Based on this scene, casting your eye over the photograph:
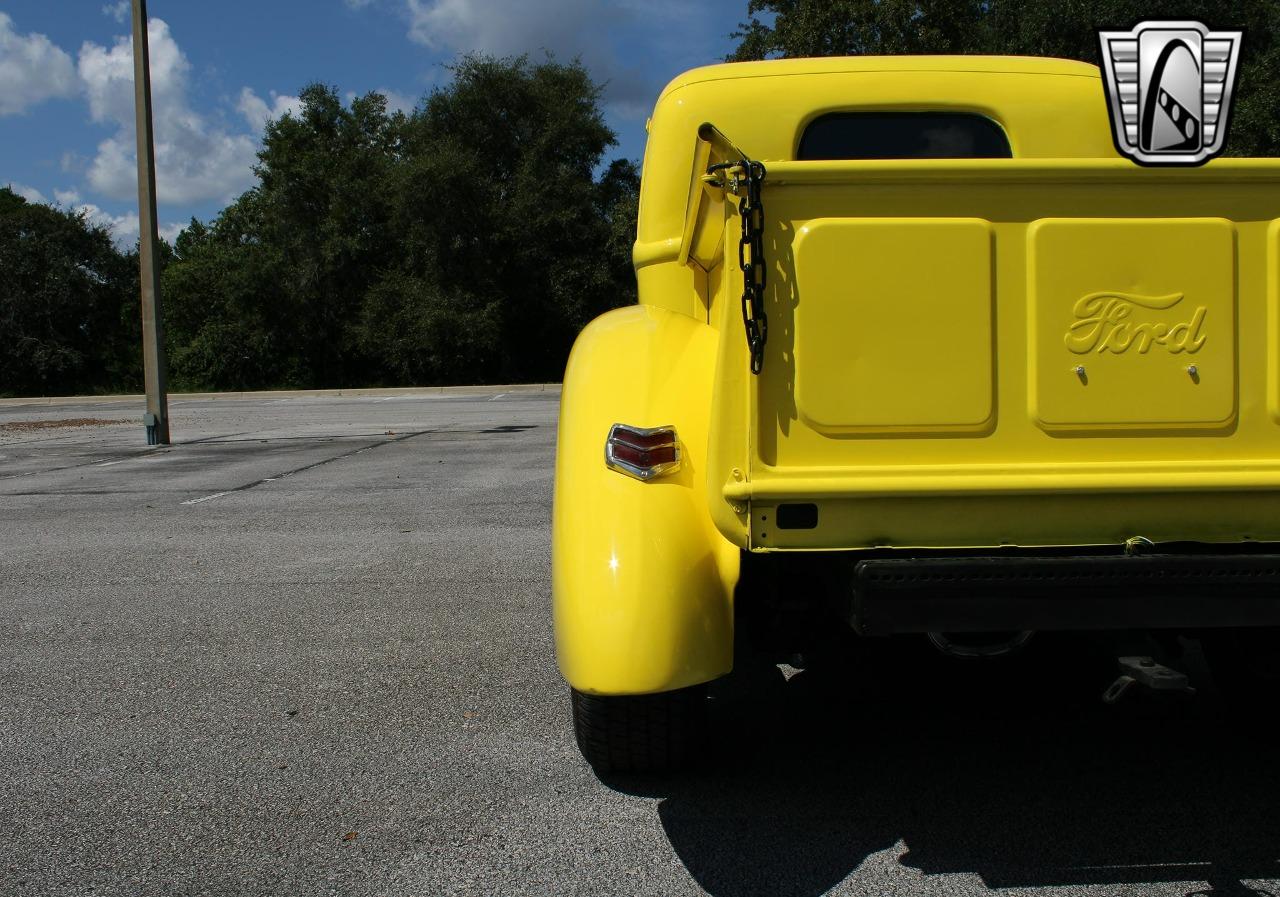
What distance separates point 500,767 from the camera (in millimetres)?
3422

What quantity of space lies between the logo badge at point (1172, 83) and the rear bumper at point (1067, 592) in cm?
90

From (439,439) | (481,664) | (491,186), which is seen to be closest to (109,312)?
(491,186)

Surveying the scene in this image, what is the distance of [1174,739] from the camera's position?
3.55 metres

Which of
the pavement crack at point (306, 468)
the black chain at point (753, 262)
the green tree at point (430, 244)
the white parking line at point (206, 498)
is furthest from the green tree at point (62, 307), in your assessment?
the black chain at point (753, 262)

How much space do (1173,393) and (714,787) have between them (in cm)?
161

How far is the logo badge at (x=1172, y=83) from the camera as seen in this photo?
2.35 metres

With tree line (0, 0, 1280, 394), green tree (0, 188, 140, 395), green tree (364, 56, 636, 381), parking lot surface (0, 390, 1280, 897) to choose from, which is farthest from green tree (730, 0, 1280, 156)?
green tree (0, 188, 140, 395)

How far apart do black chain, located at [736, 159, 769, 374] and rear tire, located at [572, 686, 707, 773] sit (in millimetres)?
1031

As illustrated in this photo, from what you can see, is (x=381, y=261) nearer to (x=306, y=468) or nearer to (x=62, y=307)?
(x=62, y=307)

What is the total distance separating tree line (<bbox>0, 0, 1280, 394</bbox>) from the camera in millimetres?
37281

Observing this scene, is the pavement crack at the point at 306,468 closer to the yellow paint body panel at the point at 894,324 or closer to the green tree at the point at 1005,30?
the yellow paint body panel at the point at 894,324

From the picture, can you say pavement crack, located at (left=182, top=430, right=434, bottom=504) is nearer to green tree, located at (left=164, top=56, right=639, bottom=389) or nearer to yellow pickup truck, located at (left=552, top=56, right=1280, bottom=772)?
yellow pickup truck, located at (left=552, top=56, right=1280, bottom=772)

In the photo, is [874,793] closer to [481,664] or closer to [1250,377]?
[1250,377]

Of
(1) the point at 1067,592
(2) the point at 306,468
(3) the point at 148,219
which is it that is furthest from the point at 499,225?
(1) the point at 1067,592
